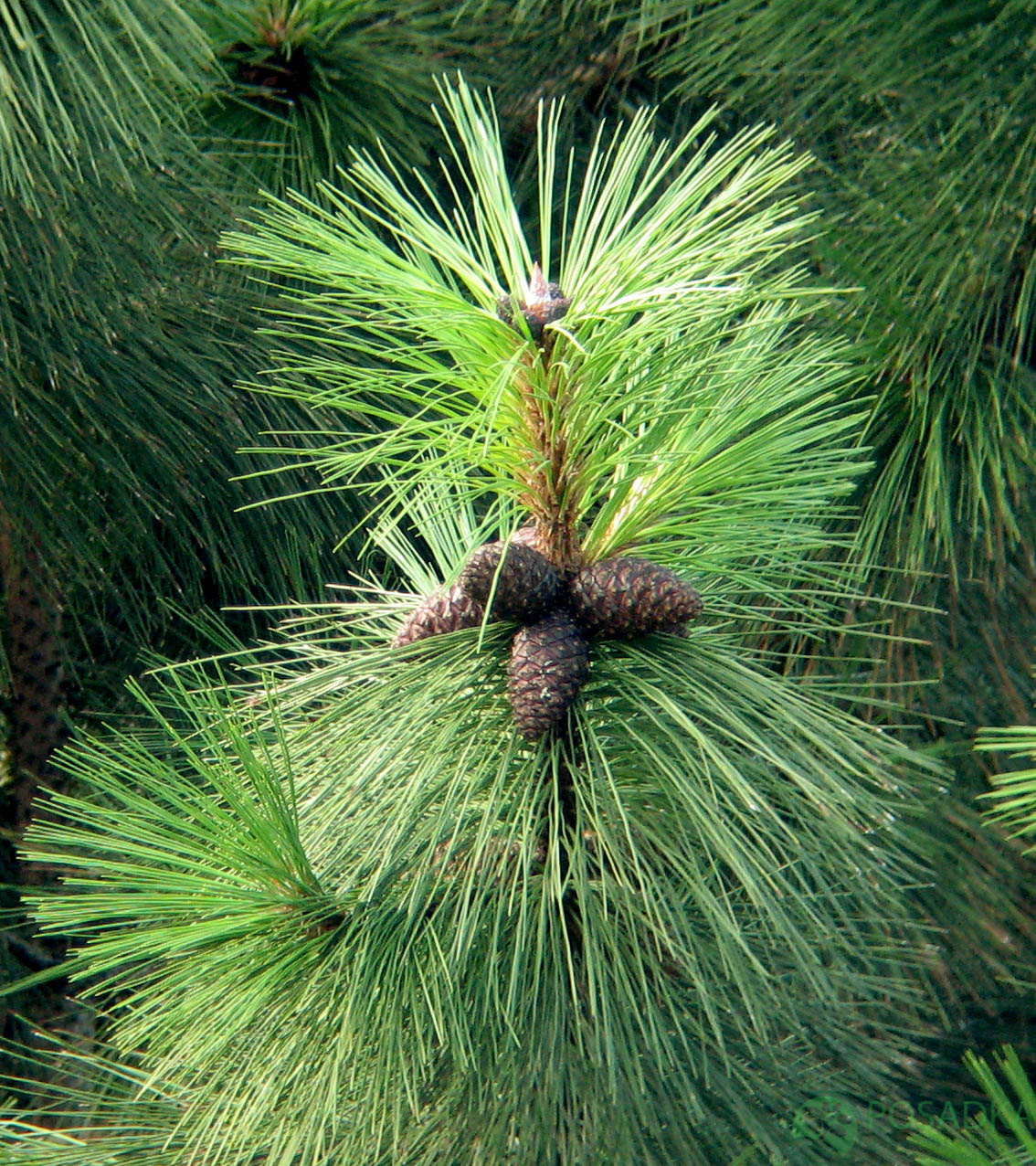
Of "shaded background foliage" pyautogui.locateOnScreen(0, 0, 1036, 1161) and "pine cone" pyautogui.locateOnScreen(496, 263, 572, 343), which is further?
"shaded background foliage" pyautogui.locateOnScreen(0, 0, 1036, 1161)

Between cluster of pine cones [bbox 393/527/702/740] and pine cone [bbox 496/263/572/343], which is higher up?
pine cone [bbox 496/263/572/343]

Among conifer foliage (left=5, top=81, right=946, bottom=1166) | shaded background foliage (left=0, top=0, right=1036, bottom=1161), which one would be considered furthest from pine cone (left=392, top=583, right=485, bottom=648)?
shaded background foliage (left=0, top=0, right=1036, bottom=1161)

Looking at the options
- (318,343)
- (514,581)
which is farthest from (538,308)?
(318,343)

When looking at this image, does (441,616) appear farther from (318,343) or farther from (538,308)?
(318,343)

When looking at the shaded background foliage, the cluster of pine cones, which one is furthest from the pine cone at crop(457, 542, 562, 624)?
the shaded background foliage

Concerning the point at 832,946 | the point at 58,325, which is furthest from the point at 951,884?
the point at 58,325

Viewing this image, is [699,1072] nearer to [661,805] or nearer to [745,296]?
[661,805]

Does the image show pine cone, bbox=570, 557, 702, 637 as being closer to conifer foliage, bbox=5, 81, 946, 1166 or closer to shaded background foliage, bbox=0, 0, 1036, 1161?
conifer foliage, bbox=5, 81, 946, 1166
